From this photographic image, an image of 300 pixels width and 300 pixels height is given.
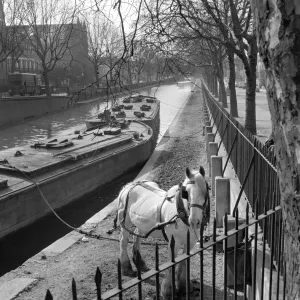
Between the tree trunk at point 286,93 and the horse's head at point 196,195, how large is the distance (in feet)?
10.4

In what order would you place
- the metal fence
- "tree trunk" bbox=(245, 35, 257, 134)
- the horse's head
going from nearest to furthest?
the metal fence, the horse's head, "tree trunk" bbox=(245, 35, 257, 134)

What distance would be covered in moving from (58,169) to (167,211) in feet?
28.4

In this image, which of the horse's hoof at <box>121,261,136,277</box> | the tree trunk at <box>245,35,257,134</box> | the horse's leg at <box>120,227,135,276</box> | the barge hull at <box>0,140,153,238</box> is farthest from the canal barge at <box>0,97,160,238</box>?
the tree trunk at <box>245,35,257,134</box>

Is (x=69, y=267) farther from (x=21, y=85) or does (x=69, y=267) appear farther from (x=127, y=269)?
(x=21, y=85)

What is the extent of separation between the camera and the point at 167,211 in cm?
659

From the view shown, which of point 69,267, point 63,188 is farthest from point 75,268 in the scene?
point 63,188

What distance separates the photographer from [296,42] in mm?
2207

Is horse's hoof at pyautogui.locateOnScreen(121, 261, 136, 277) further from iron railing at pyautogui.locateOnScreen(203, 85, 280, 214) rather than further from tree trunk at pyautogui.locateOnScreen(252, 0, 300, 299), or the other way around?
tree trunk at pyautogui.locateOnScreen(252, 0, 300, 299)

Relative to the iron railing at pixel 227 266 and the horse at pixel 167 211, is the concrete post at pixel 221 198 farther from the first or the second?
the horse at pixel 167 211

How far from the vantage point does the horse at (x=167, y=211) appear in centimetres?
593

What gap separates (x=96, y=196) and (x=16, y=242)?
5.06 m

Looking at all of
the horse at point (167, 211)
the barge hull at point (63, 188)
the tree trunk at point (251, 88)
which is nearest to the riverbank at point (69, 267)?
the horse at point (167, 211)

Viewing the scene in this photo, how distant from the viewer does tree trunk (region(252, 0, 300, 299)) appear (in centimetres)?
222

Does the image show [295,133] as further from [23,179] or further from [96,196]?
[96,196]
